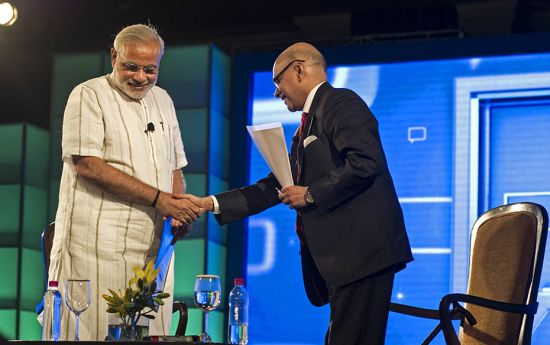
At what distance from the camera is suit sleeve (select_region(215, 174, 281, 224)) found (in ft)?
11.0

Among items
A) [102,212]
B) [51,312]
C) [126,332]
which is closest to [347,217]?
[126,332]

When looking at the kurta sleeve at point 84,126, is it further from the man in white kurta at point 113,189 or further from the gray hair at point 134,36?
the gray hair at point 134,36

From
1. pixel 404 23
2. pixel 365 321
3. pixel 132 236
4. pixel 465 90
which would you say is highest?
pixel 404 23

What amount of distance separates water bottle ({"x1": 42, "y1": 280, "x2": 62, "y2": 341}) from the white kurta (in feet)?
0.42

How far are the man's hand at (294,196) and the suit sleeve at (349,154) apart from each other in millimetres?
49

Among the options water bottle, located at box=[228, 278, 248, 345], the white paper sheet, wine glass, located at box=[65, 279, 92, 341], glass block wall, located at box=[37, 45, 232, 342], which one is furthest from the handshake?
glass block wall, located at box=[37, 45, 232, 342]

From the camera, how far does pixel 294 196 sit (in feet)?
9.51

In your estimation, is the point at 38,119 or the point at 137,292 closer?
the point at 137,292

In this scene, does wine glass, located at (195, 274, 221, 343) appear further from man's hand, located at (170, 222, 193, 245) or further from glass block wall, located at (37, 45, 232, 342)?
glass block wall, located at (37, 45, 232, 342)

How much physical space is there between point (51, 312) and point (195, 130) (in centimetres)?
342

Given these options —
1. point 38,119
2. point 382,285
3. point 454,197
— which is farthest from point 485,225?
point 38,119

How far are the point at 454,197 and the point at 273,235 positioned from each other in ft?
3.87

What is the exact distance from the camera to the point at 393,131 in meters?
6.02

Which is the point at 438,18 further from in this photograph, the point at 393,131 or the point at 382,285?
the point at 382,285
